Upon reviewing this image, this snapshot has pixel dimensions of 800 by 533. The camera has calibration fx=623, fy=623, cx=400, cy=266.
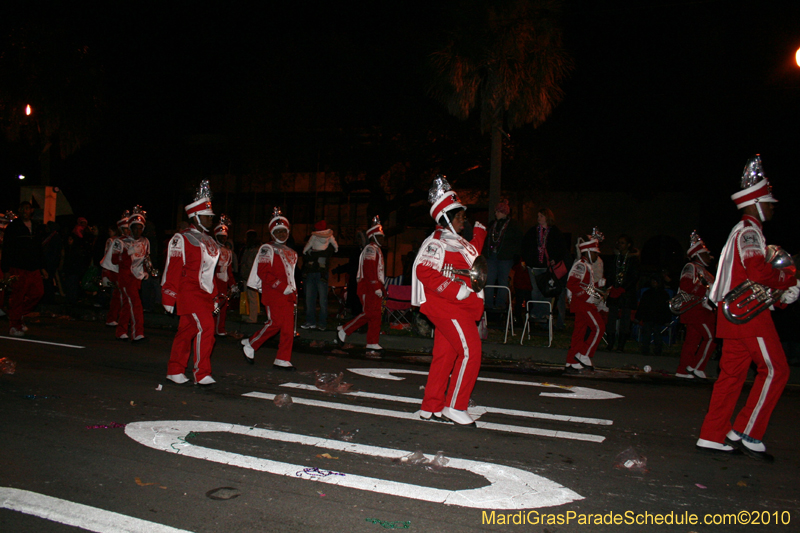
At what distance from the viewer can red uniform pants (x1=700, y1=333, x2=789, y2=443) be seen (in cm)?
492

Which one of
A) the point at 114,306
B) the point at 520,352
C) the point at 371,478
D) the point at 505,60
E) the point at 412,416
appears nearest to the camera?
the point at 371,478

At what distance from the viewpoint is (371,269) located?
34.7 feet

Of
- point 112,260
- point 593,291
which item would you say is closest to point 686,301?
point 593,291

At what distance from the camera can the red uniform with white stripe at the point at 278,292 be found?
8.41 meters

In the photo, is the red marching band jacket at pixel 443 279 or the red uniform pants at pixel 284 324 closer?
the red marching band jacket at pixel 443 279

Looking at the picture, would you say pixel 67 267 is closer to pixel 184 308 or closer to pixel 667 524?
pixel 184 308

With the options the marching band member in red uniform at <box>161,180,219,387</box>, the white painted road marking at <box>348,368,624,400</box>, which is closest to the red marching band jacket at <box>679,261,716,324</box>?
the white painted road marking at <box>348,368,624,400</box>

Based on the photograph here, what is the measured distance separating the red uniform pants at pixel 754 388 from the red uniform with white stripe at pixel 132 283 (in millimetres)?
8606

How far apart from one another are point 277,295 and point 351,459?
4.23 meters

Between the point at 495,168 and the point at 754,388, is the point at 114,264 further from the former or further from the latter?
the point at 754,388

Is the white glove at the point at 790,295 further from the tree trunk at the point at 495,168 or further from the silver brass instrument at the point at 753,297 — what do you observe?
the tree trunk at the point at 495,168

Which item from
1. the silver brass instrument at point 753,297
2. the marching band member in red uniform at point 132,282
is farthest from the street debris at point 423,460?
the marching band member in red uniform at point 132,282

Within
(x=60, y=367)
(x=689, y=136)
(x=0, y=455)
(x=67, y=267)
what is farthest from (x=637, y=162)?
(x=0, y=455)

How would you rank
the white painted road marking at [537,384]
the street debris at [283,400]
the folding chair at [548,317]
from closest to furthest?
the street debris at [283,400]
the white painted road marking at [537,384]
the folding chair at [548,317]
